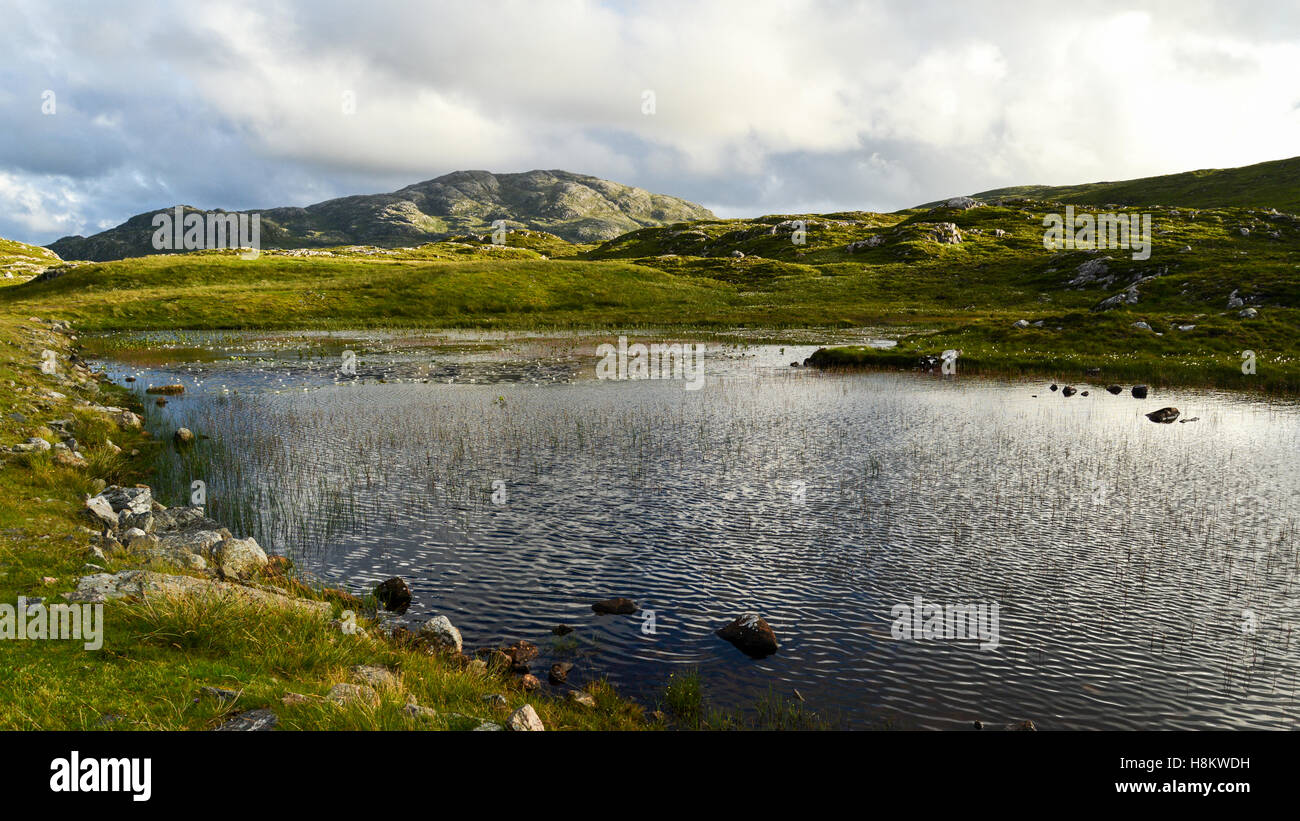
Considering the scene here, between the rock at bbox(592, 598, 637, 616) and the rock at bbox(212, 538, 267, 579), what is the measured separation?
8798 millimetres

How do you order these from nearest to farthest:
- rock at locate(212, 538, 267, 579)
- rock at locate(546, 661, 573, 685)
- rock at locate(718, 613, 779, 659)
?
rock at locate(546, 661, 573, 685)
rock at locate(718, 613, 779, 659)
rock at locate(212, 538, 267, 579)

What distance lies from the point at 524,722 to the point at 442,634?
535 centimetres

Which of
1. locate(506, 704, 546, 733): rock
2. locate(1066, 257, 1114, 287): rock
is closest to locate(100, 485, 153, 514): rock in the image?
locate(506, 704, 546, 733): rock

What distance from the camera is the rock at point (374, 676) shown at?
11117 mm

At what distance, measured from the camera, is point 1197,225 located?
182 m

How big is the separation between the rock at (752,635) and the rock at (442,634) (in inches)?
230

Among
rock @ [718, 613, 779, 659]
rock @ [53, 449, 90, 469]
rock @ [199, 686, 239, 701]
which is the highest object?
rock @ [53, 449, 90, 469]

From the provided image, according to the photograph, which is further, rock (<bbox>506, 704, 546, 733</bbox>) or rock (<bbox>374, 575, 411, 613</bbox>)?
rock (<bbox>374, 575, 411, 613</bbox>)

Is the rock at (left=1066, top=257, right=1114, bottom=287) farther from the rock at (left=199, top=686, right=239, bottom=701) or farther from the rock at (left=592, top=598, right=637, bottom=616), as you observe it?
the rock at (left=199, top=686, right=239, bottom=701)

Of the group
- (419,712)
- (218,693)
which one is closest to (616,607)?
(419,712)

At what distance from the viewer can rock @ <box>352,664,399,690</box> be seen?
11117mm

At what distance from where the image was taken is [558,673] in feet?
45.6

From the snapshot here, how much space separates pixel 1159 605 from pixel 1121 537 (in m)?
5.05

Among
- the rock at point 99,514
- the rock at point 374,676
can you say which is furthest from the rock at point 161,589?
the rock at point 99,514
